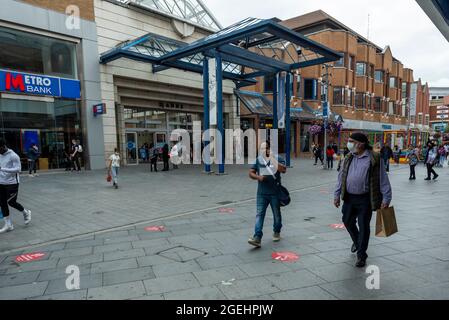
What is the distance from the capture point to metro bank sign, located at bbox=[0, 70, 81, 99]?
13359 millimetres

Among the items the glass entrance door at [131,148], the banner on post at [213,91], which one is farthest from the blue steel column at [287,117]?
the glass entrance door at [131,148]

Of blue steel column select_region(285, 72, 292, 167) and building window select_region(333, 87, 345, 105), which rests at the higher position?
building window select_region(333, 87, 345, 105)

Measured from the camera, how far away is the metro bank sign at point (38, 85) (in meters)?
13.4

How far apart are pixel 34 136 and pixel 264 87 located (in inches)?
785

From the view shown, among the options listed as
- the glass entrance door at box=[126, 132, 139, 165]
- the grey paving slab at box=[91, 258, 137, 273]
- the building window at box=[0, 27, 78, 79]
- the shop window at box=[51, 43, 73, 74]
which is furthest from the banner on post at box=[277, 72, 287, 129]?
the grey paving slab at box=[91, 258, 137, 273]

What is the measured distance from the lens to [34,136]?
14641 mm

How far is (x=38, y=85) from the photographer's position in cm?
1434

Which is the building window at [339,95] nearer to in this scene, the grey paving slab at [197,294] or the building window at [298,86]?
the building window at [298,86]

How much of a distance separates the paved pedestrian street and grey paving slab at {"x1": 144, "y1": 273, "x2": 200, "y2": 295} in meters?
0.01

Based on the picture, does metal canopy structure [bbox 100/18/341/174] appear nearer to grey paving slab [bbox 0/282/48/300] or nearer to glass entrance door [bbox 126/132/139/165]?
glass entrance door [bbox 126/132/139/165]

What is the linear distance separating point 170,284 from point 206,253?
1063mm

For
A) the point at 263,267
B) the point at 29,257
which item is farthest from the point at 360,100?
the point at 29,257
